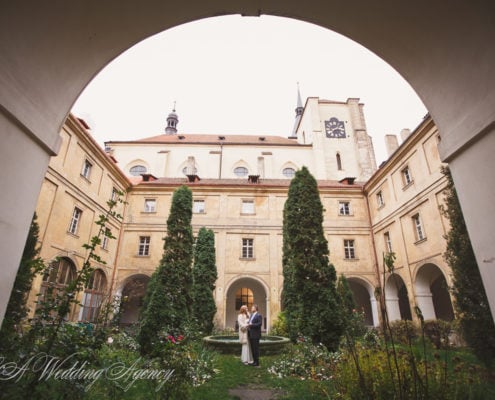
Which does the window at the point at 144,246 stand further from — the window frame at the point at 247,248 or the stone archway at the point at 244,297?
the stone archway at the point at 244,297

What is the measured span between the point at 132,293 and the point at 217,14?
21.3 meters

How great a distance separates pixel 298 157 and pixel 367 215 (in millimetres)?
Result: 11727

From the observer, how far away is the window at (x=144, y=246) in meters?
19.6

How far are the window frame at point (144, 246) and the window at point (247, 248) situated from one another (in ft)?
20.7

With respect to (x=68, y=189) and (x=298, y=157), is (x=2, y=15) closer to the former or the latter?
(x=68, y=189)

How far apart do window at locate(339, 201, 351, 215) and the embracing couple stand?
14.1 metres

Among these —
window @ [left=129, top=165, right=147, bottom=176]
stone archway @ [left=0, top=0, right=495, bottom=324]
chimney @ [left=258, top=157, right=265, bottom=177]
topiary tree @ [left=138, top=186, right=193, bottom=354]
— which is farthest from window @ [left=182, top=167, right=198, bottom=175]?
stone archway @ [left=0, top=0, right=495, bottom=324]

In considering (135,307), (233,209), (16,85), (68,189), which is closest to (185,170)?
(233,209)

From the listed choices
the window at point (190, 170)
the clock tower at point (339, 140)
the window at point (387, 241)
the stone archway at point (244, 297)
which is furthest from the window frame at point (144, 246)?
the clock tower at point (339, 140)

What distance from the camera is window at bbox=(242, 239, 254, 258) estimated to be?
19.8m

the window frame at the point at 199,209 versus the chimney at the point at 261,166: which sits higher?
the chimney at the point at 261,166

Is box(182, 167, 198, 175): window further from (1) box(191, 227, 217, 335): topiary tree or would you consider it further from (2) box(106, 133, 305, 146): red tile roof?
(1) box(191, 227, 217, 335): topiary tree

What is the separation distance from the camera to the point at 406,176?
54.4 feet

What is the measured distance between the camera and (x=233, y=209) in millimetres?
20828
